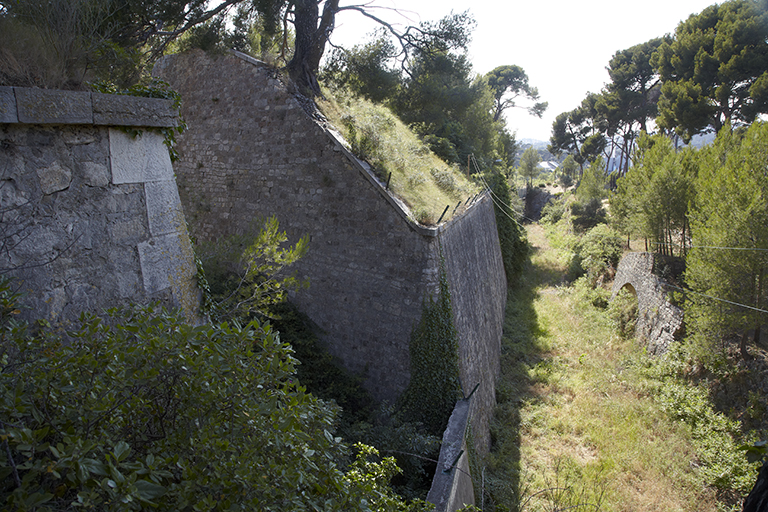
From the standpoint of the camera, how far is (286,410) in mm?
2570

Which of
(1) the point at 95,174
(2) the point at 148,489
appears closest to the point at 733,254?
(2) the point at 148,489

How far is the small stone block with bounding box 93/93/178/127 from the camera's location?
319 centimetres

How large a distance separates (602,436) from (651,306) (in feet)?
23.6

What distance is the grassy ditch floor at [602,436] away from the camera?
8398 millimetres

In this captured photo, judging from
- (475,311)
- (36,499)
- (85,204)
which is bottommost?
(475,311)

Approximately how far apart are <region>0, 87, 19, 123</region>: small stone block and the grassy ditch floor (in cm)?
695

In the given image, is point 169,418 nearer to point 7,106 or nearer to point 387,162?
point 7,106

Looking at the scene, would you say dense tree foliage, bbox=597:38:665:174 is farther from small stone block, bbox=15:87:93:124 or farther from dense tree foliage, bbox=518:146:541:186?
small stone block, bbox=15:87:93:124

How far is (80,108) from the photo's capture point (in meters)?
3.07

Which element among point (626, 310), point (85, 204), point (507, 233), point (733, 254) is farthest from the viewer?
point (507, 233)

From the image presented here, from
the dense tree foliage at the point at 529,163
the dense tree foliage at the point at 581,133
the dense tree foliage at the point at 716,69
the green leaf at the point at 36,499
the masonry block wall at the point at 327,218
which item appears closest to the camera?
the green leaf at the point at 36,499

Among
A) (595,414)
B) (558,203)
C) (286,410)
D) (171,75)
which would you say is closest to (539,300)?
(595,414)

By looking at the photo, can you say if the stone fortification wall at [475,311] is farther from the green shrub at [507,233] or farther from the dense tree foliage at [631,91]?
the dense tree foliage at [631,91]

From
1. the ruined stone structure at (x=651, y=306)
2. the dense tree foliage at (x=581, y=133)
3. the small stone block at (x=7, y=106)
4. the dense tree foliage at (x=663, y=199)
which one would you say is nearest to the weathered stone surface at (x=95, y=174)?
the small stone block at (x=7, y=106)
